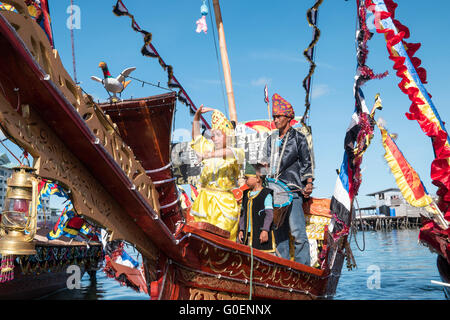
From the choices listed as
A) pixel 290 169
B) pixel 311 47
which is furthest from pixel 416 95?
pixel 290 169

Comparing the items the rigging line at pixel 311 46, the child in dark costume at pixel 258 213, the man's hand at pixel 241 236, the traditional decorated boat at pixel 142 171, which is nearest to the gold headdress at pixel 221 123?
the child in dark costume at pixel 258 213

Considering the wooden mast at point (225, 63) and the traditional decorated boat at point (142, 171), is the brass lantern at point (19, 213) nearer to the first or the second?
the traditional decorated boat at point (142, 171)

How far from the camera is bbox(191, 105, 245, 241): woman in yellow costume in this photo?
4266 mm

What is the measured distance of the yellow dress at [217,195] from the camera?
4.26m

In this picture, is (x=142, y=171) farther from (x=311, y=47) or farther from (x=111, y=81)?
(x=311, y=47)

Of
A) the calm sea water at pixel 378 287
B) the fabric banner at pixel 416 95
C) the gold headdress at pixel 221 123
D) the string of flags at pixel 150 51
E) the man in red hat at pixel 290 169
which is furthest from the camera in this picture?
the calm sea water at pixel 378 287

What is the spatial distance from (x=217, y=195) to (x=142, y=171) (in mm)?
1287

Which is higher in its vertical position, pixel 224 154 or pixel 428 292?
pixel 224 154

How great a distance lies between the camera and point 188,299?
3674mm

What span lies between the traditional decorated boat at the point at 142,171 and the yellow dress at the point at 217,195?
52 centimetres
